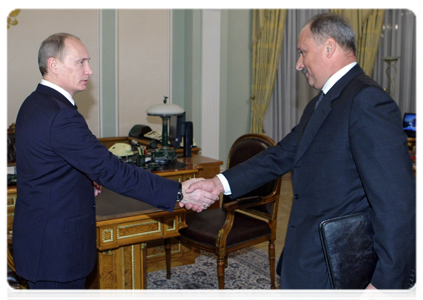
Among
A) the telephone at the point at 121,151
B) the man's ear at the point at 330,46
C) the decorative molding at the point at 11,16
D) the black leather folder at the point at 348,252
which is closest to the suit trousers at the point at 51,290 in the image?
the black leather folder at the point at 348,252

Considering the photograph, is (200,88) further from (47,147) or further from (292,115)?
(47,147)

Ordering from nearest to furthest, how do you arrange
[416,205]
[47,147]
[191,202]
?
1. [416,205]
2. [47,147]
3. [191,202]

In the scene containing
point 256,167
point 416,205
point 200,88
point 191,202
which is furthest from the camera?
point 200,88

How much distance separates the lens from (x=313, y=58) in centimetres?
177

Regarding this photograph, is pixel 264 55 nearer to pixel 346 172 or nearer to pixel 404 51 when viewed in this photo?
pixel 404 51

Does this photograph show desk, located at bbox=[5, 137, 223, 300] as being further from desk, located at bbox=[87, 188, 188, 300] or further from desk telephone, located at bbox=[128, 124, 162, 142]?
desk telephone, located at bbox=[128, 124, 162, 142]

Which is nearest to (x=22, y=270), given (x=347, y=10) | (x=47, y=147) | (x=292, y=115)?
(x=47, y=147)

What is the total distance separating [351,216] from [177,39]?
5.30 meters

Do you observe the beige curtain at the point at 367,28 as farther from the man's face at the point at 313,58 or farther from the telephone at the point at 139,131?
the man's face at the point at 313,58

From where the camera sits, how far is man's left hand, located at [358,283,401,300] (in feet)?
4.98

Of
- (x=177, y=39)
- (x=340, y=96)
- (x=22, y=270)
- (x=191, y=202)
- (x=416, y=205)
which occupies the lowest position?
(x=22, y=270)

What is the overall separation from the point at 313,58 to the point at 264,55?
17.2 ft

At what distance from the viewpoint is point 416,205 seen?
1.50m

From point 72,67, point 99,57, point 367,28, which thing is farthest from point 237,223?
point 367,28
